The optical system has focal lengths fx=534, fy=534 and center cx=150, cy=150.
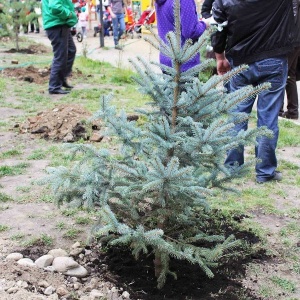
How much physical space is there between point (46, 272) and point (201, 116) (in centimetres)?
127

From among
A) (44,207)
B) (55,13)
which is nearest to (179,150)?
(44,207)

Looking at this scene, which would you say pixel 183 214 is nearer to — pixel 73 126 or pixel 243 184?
pixel 243 184

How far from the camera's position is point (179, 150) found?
302cm

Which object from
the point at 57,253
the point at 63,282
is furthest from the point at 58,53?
the point at 63,282

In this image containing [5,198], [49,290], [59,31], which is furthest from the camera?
[59,31]

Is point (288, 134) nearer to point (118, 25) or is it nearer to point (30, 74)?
point (30, 74)

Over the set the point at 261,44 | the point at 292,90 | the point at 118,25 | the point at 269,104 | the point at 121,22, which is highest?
the point at 261,44

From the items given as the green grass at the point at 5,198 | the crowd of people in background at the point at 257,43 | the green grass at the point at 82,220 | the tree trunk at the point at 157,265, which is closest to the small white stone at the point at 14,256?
the green grass at the point at 82,220

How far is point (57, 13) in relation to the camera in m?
8.41

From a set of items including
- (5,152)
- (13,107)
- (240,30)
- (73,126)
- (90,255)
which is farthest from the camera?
(13,107)

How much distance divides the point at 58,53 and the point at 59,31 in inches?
14.2

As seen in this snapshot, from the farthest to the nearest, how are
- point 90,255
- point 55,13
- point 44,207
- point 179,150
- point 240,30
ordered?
point 55,13 < point 240,30 < point 44,207 < point 90,255 < point 179,150

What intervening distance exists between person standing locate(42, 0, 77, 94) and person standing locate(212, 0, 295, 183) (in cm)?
417

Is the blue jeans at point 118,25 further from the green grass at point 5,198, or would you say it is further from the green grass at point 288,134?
the green grass at point 5,198
